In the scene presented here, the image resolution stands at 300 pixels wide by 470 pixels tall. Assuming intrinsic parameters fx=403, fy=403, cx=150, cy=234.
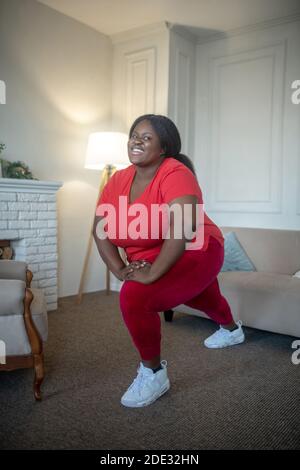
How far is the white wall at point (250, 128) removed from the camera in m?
3.55

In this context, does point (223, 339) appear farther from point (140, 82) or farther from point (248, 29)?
point (248, 29)

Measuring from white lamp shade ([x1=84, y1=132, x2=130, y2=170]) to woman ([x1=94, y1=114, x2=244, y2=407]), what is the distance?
5.56 feet

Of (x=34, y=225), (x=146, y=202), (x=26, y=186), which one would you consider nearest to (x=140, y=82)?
(x=26, y=186)

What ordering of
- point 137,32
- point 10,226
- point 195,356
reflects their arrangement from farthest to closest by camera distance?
point 137,32, point 10,226, point 195,356

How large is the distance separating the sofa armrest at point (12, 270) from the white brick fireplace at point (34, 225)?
936 mm

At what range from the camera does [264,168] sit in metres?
3.72

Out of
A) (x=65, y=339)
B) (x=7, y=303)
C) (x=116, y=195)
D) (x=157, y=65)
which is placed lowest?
(x=65, y=339)

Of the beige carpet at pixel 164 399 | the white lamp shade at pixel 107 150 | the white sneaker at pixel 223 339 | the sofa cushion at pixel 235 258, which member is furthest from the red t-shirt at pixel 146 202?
the white lamp shade at pixel 107 150

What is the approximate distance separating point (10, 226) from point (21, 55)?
143 centimetres

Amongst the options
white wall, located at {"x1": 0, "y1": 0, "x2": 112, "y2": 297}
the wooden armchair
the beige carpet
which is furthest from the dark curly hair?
white wall, located at {"x1": 0, "y1": 0, "x2": 112, "y2": 297}

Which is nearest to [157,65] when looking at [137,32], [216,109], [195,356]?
[137,32]

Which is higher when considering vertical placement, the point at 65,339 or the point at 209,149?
the point at 209,149

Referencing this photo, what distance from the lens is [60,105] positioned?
12.0 feet

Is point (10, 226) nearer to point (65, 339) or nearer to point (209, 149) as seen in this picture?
point (65, 339)
